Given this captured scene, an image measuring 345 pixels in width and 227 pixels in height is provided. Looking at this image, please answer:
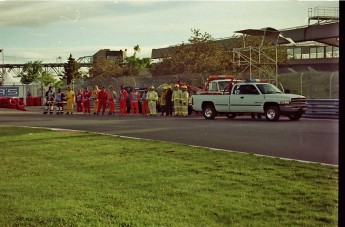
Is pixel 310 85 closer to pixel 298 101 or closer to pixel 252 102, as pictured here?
pixel 298 101

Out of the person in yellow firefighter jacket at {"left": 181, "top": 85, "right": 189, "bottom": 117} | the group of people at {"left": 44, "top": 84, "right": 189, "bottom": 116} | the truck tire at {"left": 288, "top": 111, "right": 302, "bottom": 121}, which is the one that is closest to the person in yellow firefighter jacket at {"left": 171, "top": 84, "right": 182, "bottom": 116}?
the group of people at {"left": 44, "top": 84, "right": 189, "bottom": 116}

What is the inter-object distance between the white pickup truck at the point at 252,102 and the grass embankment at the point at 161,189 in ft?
32.7

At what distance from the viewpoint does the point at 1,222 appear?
5293mm

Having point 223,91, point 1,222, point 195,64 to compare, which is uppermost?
point 195,64

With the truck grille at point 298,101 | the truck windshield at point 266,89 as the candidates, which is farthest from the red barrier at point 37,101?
the truck grille at point 298,101

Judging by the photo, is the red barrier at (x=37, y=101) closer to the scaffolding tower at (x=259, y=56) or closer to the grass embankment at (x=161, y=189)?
the scaffolding tower at (x=259, y=56)

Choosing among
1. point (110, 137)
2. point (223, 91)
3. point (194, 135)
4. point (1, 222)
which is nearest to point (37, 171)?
point (1, 222)

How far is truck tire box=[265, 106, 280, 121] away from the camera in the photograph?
20403 millimetres

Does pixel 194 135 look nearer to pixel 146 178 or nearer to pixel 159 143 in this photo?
pixel 159 143

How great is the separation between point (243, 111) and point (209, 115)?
76.0 inches

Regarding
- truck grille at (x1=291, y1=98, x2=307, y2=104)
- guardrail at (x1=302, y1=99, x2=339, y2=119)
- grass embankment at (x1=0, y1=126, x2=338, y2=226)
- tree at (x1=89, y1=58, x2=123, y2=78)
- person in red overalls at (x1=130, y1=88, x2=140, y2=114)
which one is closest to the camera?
grass embankment at (x1=0, y1=126, x2=338, y2=226)

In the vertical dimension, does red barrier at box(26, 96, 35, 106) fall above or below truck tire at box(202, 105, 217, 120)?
above

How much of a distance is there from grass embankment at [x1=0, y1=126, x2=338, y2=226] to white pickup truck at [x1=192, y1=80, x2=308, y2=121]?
32.7ft

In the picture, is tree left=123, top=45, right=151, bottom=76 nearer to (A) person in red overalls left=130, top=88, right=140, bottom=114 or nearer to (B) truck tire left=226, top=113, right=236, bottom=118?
(A) person in red overalls left=130, top=88, right=140, bottom=114
